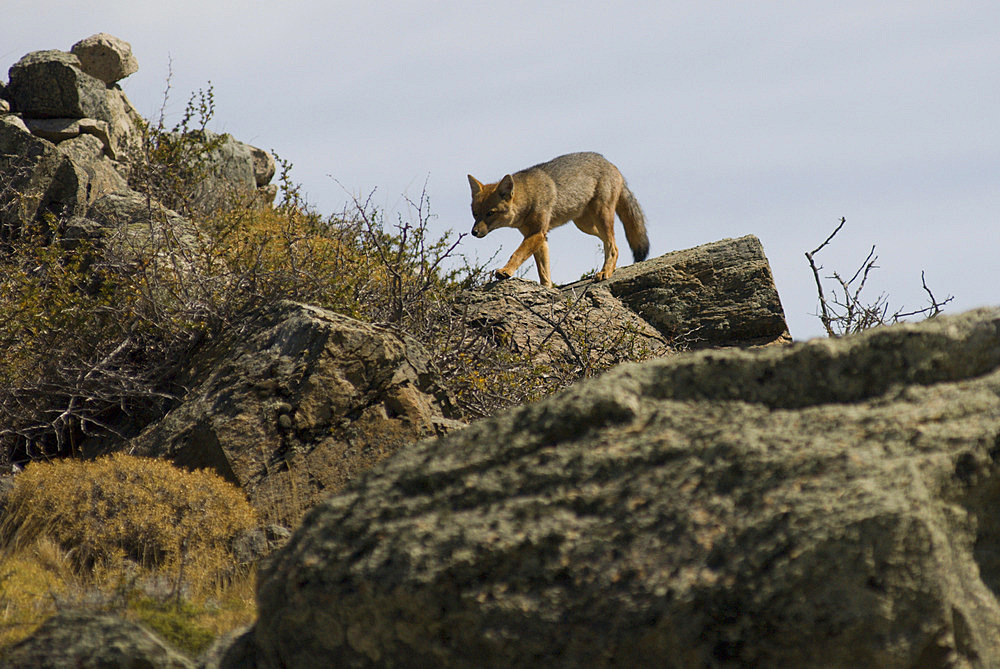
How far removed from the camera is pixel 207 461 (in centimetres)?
606

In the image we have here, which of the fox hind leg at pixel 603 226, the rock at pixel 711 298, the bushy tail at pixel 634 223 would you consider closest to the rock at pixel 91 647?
the rock at pixel 711 298

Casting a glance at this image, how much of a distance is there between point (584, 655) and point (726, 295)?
30.8 feet

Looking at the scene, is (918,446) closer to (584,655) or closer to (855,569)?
(855,569)

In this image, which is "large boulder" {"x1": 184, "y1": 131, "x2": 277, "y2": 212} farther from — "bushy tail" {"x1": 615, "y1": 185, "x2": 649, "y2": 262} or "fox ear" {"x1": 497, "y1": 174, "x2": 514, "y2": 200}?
"bushy tail" {"x1": 615, "y1": 185, "x2": 649, "y2": 262}

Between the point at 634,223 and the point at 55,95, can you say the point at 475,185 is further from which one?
the point at 55,95

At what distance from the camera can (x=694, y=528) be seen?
2.45 m

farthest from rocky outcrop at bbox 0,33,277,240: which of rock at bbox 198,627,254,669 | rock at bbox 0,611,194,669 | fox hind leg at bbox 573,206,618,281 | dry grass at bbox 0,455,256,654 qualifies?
rock at bbox 198,627,254,669

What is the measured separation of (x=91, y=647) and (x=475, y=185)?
1019 cm

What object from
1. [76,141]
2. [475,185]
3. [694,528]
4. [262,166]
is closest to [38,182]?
[76,141]

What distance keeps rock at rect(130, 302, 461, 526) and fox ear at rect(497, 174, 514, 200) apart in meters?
6.11

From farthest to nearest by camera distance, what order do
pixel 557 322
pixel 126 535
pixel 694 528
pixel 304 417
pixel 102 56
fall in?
pixel 102 56 → pixel 557 322 → pixel 304 417 → pixel 126 535 → pixel 694 528

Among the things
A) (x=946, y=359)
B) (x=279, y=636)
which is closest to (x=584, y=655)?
(x=279, y=636)

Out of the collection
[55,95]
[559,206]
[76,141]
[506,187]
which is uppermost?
[55,95]

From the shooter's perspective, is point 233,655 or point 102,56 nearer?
point 233,655
